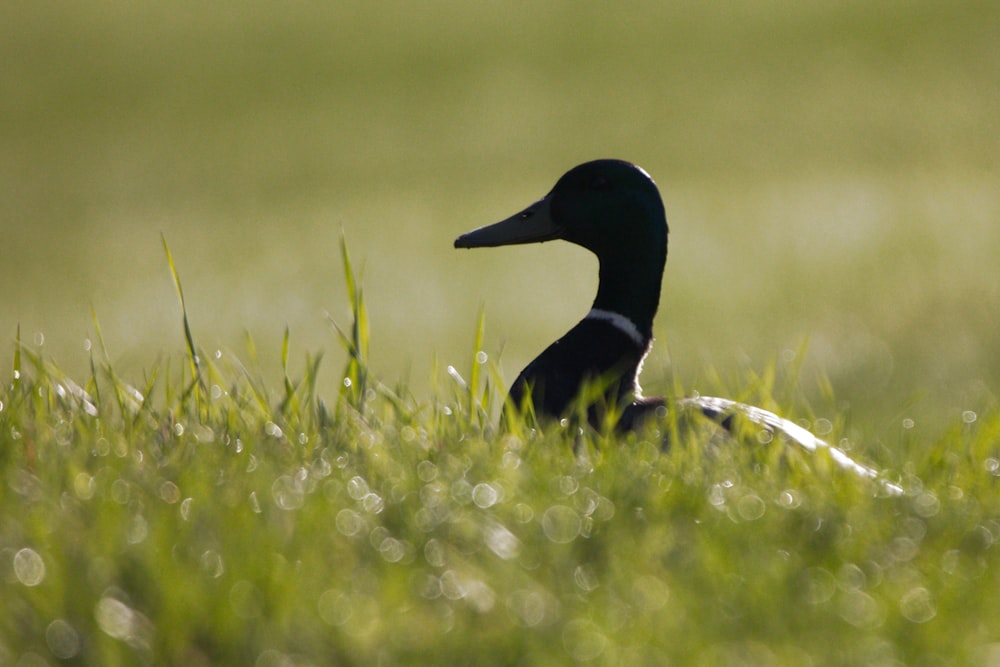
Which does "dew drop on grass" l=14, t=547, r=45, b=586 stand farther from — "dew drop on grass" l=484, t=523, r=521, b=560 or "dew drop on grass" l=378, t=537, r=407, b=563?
"dew drop on grass" l=484, t=523, r=521, b=560

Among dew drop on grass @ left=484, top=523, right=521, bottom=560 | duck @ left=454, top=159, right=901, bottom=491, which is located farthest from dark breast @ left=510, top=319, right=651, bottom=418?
dew drop on grass @ left=484, top=523, right=521, bottom=560

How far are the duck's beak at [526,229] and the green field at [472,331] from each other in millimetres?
462

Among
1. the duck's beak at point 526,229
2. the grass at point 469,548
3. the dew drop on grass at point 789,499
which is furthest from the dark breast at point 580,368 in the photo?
the dew drop on grass at point 789,499

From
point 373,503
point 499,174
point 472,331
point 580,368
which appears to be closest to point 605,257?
point 580,368

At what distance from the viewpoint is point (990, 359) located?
7637mm

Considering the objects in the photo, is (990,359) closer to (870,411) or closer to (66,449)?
(870,411)

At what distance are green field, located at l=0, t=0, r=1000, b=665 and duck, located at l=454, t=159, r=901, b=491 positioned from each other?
0.15m

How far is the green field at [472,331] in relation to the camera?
198 centimetres

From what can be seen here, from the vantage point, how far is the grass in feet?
6.21

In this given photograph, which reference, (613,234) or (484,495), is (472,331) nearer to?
(613,234)

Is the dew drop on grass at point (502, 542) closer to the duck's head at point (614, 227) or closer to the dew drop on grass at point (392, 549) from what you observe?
the dew drop on grass at point (392, 549)

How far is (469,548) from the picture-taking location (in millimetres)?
2199

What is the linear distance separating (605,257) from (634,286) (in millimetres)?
149

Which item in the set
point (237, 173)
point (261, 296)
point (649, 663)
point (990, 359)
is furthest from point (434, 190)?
point (649, 663)
